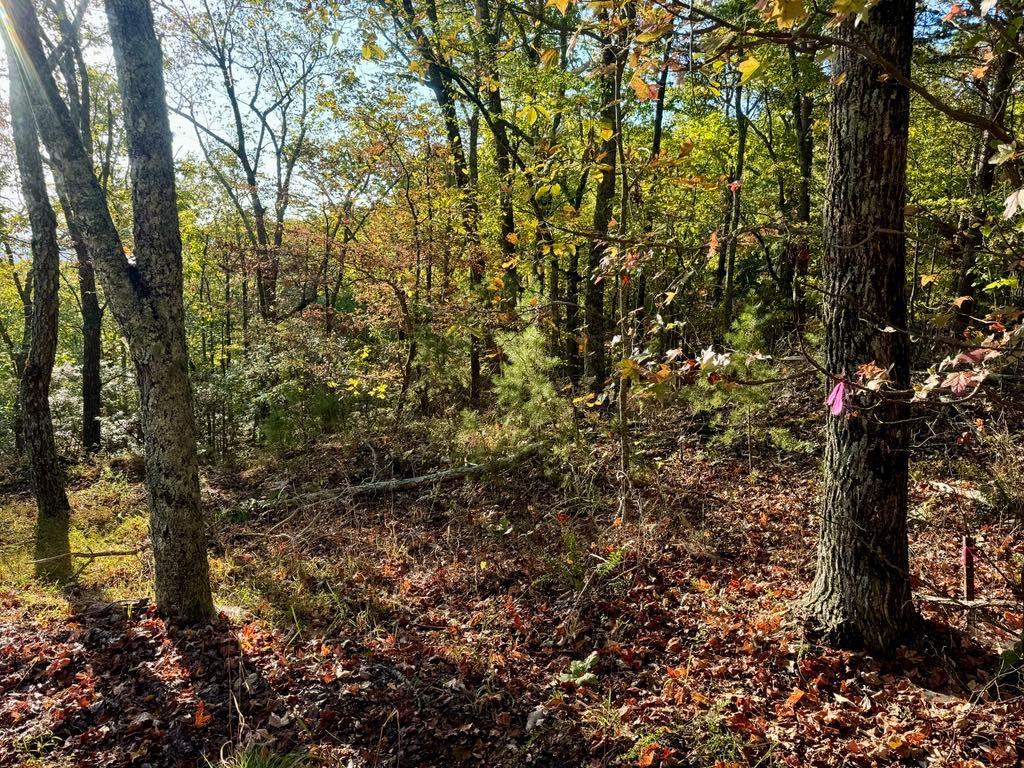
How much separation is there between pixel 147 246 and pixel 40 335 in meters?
5.68

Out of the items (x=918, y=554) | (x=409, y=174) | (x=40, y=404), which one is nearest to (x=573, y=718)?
(x=918, y=554)

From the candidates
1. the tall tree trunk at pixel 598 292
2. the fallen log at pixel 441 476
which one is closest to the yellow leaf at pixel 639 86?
the tall tree trunk at pixel 598 292

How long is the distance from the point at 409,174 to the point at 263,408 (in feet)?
20.2

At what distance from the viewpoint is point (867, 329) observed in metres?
3.25

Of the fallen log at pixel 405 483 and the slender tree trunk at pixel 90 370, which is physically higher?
the slender tree trunk at pixel 90 370

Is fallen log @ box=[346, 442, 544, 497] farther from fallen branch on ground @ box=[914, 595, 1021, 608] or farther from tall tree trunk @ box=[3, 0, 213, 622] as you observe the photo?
fallen branch on ground @ box=[914, 595, 1021, 608]

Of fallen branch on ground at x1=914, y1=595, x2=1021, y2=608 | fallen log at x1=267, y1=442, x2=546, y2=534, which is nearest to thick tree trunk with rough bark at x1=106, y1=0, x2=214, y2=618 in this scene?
fallen log at x1=267, y1=442, x2=546, y2=534

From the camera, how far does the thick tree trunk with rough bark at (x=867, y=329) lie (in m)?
3.12

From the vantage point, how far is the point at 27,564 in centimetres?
661

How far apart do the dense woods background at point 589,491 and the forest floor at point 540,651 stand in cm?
2

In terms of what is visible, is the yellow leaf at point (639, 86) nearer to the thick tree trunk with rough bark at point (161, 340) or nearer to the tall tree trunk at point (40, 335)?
the thick tree trunk with rough bark at point (161, 340)

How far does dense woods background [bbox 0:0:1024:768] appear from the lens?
3.10 meters

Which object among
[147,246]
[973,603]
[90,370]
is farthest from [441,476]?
[90,370]

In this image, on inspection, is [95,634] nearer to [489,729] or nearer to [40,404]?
[489,729]
